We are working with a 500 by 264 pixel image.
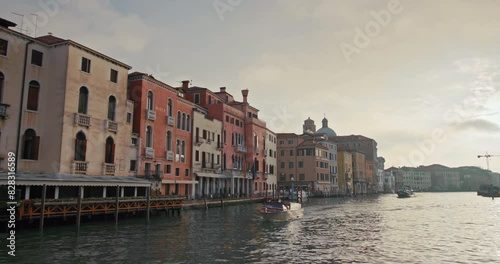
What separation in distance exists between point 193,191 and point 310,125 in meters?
72.5

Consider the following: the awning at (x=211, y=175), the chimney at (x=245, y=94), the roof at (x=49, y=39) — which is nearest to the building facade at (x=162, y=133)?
the awning at (x=211, y=175)

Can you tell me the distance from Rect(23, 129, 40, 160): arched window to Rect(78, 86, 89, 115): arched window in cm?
358

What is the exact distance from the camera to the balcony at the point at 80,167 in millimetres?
27906

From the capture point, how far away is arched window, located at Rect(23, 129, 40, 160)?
86.0ft

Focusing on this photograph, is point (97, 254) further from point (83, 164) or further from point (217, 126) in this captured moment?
point (217, 126)

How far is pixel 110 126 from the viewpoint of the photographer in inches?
1231

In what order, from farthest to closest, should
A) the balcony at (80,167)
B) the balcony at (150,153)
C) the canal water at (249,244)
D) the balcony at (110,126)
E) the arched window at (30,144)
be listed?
the balcony at (150,153), the balcony at (110,126), the balcony at (80,167), the arched window at (30,144), the canal water at (249,244)

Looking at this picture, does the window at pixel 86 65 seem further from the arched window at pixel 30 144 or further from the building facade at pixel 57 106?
the arched window at pixel 30 144

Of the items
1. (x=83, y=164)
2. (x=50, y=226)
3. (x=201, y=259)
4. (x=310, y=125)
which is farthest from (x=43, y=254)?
(x=310, y=125)

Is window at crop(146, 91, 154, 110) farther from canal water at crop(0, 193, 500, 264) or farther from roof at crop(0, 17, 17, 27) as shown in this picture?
roof at crop(0, 17, 17, 27)

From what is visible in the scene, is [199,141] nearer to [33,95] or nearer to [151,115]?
[151,115]

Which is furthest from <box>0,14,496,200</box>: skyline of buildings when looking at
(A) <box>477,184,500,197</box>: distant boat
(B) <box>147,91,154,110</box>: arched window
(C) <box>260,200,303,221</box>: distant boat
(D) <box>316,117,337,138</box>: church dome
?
(A) <box>477,184,500,197</box>: distant boat

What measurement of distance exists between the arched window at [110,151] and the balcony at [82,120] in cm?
256

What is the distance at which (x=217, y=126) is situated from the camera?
49.9 m
